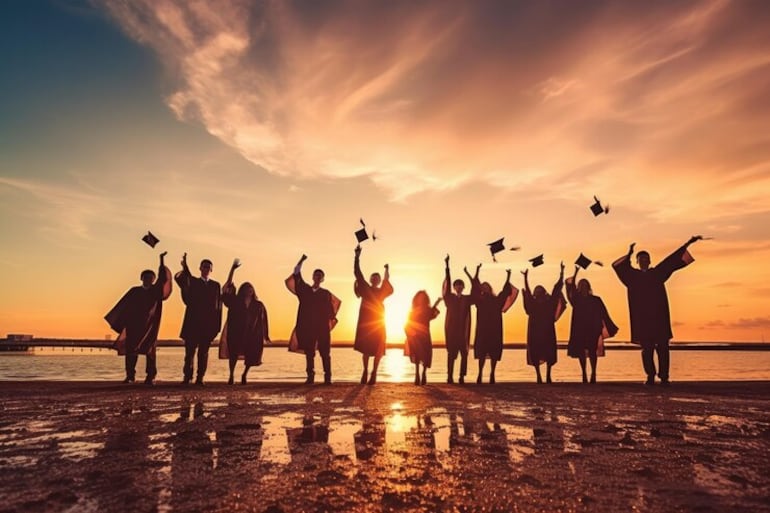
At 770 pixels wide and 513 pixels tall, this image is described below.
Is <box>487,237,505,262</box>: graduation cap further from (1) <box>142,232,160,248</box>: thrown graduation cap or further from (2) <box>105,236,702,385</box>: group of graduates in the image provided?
(1) <box>142,232,160,248</box>: thrown graduation cap

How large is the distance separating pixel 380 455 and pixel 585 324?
399 inches

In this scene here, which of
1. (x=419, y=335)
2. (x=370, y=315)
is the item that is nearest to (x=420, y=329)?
(x=419, y=335)

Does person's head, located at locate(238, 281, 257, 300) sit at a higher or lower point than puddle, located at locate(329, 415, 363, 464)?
higher

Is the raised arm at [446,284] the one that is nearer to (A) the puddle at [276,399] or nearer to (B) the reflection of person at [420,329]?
(B) the reflection of person at [420,329]

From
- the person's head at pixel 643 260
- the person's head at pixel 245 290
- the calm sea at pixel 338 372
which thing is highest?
the person's head at pixel 643 260

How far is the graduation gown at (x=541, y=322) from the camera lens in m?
13.2

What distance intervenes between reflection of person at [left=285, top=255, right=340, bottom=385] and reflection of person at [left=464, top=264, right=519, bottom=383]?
3.51m

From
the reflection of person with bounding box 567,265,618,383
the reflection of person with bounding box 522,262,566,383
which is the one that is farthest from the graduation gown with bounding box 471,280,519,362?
the reflection of person with bounding box 567,265,618,383

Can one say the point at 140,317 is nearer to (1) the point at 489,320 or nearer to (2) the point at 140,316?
(2) the point at 140,316

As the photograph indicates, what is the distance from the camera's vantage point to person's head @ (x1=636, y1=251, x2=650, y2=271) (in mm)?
12058

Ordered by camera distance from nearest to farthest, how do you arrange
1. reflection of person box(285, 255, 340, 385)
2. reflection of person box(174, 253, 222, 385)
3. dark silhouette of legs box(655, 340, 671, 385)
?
reflection of person box(174, 253, 222, 385), dark silhouette of legs box(655, 340, 671, 385), reflection of person box(285, 255, 340, 385)

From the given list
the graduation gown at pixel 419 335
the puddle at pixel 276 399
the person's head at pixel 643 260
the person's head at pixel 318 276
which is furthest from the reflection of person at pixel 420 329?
the person's head at pixel 643 260

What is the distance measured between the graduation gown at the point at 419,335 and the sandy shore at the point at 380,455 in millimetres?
4502

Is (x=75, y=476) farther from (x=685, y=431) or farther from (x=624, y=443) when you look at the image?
(x=685, y=431)
